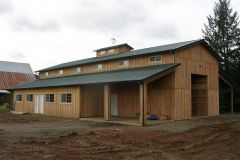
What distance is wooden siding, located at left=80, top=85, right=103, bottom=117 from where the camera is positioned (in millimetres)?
22781

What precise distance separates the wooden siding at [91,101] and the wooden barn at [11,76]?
20.6m

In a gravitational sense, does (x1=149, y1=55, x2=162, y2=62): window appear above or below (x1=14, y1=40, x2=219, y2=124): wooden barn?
above

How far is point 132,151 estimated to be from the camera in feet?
30.5

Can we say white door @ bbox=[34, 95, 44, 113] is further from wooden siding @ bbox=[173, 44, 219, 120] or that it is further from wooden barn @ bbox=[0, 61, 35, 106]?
wooden siding @ bbox=[173, 44, 219, 120]

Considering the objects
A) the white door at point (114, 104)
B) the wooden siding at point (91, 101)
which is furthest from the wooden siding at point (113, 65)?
the wooden siding at point (91, 101)

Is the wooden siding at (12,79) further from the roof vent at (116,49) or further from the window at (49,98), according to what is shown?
the window at (49,98)

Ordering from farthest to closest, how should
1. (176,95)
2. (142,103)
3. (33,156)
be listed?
(176,95), (142,103), (33,156)

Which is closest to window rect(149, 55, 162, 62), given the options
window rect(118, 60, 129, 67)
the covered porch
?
the covered porch

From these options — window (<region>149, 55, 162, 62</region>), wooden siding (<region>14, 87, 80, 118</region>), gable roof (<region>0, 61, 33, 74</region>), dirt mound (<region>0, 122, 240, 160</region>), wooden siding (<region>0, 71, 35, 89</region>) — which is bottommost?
dirt mound (<region>0, 122, 240, 160</region>)

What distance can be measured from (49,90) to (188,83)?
12.5 m

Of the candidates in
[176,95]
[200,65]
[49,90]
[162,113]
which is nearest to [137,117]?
[162,113]

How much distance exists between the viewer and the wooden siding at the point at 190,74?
2042cm

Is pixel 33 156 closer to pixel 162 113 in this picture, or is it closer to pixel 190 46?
pixel 162 113

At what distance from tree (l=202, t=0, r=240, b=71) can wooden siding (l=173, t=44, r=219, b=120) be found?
12.3 metres
